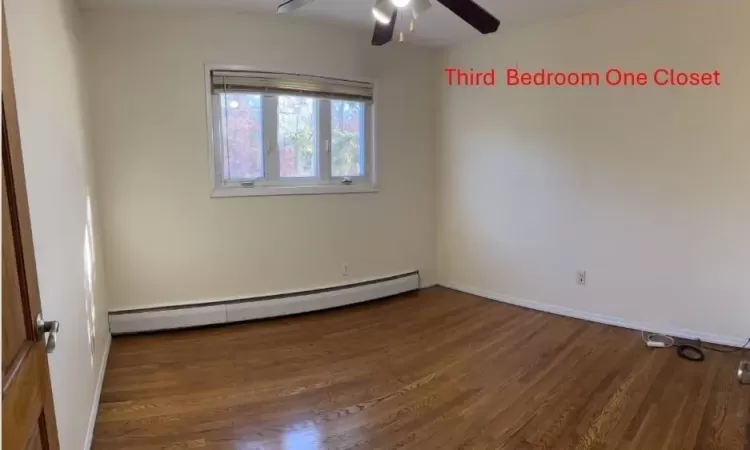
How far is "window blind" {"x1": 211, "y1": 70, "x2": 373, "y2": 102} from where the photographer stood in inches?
136

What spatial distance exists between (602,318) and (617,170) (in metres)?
1.17

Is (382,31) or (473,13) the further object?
(382,31)

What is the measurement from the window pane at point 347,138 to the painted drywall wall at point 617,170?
943mm

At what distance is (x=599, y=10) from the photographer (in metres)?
3.40

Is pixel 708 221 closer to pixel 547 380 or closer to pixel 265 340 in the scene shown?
pixel 547 380

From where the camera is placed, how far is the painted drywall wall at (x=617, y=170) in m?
3.06

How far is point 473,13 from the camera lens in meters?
2.15

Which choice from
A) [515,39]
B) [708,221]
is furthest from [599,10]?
[708,221]

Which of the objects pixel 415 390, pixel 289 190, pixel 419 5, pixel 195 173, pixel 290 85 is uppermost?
pixel 419 5

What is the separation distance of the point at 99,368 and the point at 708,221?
4.00 meters

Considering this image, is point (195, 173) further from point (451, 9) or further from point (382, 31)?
point (451, 9)

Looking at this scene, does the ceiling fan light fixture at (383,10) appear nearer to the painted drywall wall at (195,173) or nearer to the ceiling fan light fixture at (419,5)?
the ceiling fan light fixture at (419,5)

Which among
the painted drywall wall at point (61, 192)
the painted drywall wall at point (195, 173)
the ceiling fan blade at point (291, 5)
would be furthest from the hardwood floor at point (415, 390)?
the ceiling fan blade at point (291, 5)
